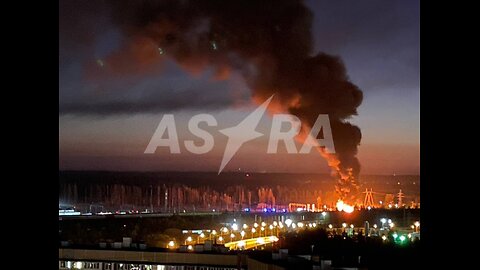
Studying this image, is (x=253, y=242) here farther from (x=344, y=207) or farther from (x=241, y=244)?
(x=344, y=207)

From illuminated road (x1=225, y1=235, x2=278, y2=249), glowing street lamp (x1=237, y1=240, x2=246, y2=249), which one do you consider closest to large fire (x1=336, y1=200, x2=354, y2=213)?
illuminated road (x1=225, y1=235, x2=278, y2=249)

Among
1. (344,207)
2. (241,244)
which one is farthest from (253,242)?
(344,207)

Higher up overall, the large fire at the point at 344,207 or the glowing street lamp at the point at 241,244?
the large fire at the point at 344,207

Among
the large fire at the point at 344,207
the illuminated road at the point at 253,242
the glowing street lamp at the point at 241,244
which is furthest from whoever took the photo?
the large fire at the point at 344,207

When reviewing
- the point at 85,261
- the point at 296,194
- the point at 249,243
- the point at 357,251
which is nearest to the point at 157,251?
the point at 85,261

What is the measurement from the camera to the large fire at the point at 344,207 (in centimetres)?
1612

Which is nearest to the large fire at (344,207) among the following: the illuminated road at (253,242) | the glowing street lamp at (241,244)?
the illuminated road at (253,242)

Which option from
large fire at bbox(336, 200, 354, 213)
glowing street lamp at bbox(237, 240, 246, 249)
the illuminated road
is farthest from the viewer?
large fire at bbox(336, 200, 354, 213)

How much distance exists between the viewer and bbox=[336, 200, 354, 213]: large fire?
1612 cm

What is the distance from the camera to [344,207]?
53.5ft

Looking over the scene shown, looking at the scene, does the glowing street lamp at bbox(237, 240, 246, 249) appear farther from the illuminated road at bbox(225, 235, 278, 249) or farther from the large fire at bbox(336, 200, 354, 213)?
the large fire at bbox(336, 200, 354, 213)

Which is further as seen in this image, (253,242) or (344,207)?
(344,207)

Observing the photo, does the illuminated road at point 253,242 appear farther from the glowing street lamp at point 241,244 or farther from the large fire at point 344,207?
the large fire at point 344,207
